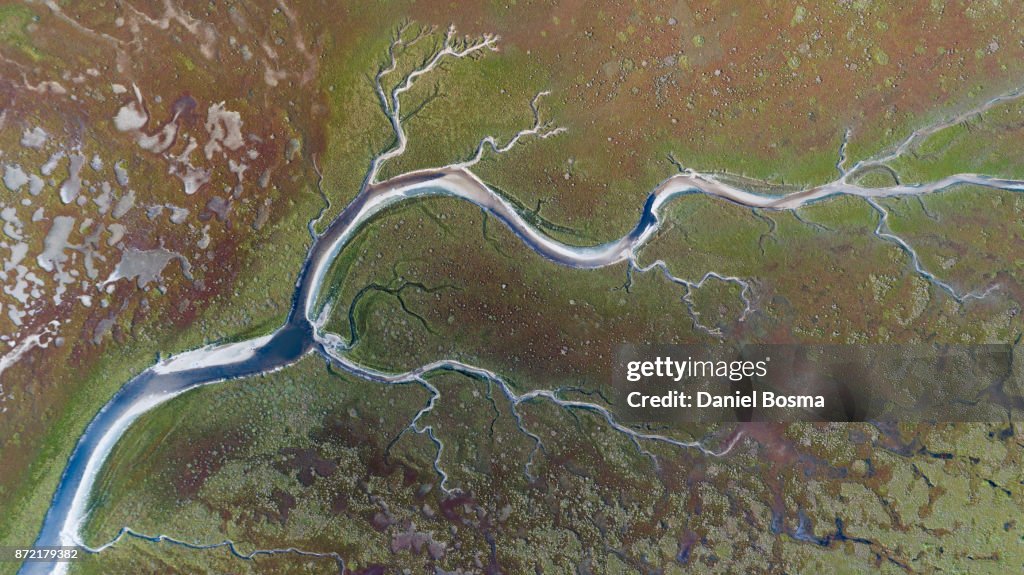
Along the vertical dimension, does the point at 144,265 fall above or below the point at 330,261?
below

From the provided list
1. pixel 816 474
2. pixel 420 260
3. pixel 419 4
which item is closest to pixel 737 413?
pixel 816 474

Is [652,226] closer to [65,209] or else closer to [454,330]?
[454,330]

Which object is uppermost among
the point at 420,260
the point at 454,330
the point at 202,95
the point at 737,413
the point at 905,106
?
the point at 905,106

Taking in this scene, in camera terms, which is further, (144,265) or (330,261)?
(330,261)

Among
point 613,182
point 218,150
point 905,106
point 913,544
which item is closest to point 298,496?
point 218,150

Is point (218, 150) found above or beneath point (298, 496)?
above

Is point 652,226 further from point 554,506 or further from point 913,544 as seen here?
point 913,544
